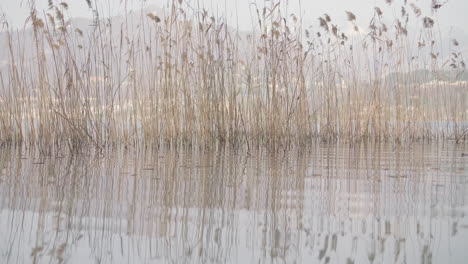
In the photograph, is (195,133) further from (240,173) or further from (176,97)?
(240,173)

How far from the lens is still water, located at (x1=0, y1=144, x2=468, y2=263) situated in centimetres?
71

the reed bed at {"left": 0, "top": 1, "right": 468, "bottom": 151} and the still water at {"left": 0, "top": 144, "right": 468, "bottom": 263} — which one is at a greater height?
the reed bed at {"left": 0, "top": 1, "right": 468, "bottom": 151}

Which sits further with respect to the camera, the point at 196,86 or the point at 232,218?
the point at 196,86

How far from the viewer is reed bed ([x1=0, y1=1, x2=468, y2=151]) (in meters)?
3.17

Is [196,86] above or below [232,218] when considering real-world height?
above

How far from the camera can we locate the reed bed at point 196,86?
3168 millimetres

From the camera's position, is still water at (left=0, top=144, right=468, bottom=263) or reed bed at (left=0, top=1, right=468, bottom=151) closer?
still water at (left=0, top=144, right=468, bottom=263)

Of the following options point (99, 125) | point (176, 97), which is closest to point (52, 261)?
point (99, 125)

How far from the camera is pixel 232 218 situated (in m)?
0.97

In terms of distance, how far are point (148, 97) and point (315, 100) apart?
164cm

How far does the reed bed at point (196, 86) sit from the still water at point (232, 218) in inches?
58.5

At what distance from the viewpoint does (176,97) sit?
351 centimetres

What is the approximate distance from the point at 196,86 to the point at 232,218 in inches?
103

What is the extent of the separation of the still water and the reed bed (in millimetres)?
1485
